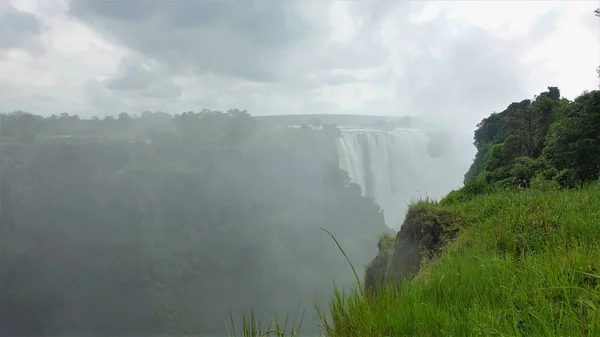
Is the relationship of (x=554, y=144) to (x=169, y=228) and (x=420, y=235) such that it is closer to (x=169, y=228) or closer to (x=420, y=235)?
(x=420, y=235)

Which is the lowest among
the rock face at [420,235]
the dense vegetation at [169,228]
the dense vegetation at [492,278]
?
the dense vegetation at [169,228]

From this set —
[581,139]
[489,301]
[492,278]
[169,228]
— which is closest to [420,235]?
[581,139]

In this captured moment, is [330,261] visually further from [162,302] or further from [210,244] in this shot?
[162,302]

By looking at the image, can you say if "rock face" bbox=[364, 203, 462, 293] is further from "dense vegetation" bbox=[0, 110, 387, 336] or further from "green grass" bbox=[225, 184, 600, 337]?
"dense vegetation" bbox=[0, 110, 387, 336]

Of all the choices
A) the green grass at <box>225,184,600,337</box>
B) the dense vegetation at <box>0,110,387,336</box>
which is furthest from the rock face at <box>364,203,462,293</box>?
the dense vegetation at <box>0,110,387,336</box>

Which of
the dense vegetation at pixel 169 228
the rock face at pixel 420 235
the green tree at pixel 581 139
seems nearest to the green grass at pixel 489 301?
the rock face at pixel 420 235

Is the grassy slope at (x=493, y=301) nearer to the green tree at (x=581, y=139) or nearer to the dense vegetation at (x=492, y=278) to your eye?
the dense vegetation at (x=492, y=278)

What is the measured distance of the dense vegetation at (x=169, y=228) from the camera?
203ft

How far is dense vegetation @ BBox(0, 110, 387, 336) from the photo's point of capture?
61781mm

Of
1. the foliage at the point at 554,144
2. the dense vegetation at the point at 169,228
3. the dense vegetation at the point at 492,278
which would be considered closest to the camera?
the dense vegetation at the point at 492,278

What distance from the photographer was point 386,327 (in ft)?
8.87

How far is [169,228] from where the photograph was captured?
78938mm

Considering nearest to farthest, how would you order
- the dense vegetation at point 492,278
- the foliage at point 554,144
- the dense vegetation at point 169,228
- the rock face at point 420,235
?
the dense vegetation at point 492,278, the rock face at point 420,235, the foliage at point 554,144, the dense vegetation at point 169,228

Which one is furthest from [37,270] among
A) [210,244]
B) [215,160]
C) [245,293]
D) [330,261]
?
[330,261]
